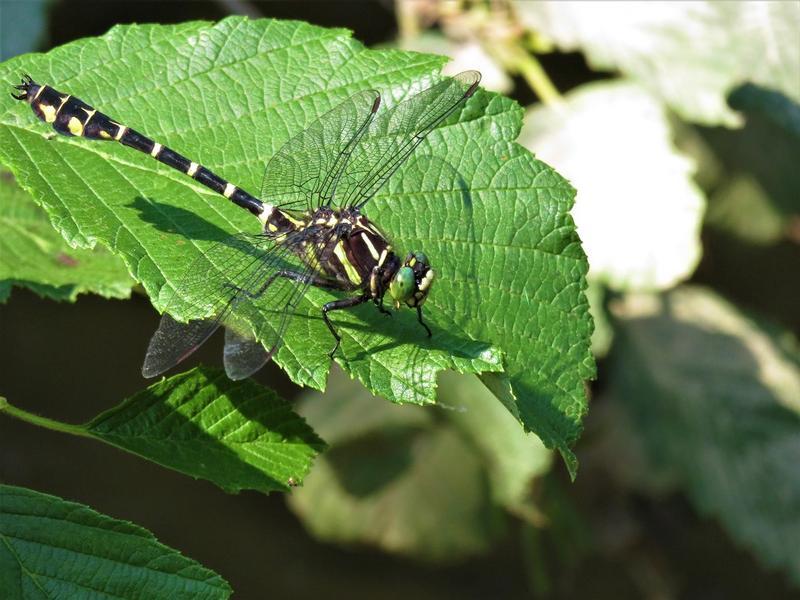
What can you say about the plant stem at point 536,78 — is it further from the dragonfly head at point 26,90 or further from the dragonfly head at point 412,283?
the dragonfly head at point 26,90

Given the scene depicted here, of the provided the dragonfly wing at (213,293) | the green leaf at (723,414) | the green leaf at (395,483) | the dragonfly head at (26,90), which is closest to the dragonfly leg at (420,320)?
the dragonfly wing at (213,293)

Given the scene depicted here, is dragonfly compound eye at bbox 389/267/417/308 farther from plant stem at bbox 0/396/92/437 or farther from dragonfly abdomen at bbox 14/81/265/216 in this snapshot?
plant stem at bbox 0/396/92/437

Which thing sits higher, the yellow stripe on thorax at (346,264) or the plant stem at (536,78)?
the yellow stripe on thorax at (346,264)

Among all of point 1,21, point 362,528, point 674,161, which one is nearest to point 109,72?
point 1,21

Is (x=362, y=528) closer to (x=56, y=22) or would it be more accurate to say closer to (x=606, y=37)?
(x=606, y=37)

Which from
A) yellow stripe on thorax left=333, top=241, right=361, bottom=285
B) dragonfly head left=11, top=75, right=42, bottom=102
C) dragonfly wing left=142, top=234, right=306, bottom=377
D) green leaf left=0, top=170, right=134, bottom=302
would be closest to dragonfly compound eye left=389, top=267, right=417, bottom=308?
yellow stripe on thorax left=333, top=241, right=361, bottom=285
